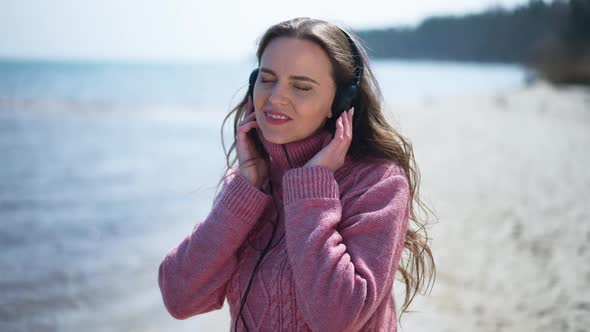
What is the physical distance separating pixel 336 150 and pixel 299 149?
0.16 metres

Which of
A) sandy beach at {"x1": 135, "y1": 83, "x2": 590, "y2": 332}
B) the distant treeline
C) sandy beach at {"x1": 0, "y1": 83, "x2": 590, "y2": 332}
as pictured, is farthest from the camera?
the distant treeline

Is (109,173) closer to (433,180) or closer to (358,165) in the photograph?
(433,180)

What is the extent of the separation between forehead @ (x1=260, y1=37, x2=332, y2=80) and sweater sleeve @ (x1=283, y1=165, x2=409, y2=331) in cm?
36

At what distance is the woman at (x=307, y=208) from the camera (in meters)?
1.55

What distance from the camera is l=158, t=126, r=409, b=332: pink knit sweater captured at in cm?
153

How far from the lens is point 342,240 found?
165 centimetres

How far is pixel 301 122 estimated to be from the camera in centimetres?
178

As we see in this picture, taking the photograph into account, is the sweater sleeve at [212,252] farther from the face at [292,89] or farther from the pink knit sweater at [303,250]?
the face at [292,89]

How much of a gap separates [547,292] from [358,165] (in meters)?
2.91

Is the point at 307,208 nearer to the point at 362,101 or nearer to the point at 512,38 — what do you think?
the point at 362,101

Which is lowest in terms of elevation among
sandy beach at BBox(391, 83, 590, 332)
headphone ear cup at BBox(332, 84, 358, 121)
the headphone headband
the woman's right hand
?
sandy beach at BBox(391, 83, 590, 332)

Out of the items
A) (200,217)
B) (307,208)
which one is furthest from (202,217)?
(307,208)

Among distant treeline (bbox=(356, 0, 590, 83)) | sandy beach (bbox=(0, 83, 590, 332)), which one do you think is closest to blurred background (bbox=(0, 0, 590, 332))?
sandy beach (bbox=(0, 83, 590, 332))

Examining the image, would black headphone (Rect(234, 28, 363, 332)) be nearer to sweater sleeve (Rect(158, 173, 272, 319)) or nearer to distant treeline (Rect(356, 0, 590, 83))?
sweater sleeve (Rect(158, 173, 272, 319))
